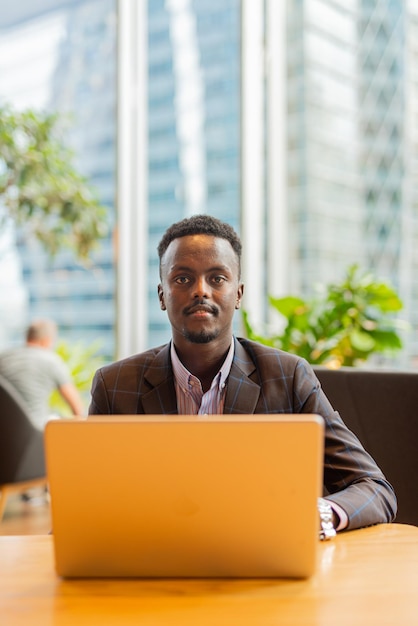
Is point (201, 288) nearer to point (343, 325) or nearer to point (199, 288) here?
point (199, 288)

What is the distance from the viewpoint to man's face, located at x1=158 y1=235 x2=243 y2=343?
1.74 meters

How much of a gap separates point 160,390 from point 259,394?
9.0 inches

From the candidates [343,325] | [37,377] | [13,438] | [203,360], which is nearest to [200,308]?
[203,360]

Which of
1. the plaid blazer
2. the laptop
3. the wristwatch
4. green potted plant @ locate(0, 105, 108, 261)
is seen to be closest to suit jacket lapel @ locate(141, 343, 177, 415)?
the plaid blazer

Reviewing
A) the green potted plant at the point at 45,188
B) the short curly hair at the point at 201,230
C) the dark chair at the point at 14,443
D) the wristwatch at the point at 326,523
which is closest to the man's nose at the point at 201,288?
the short curly hair at the point at 201,230

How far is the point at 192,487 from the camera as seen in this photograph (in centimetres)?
107

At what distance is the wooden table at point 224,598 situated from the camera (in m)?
1.03

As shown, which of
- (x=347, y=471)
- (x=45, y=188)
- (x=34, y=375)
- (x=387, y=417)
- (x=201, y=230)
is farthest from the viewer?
(x=45, y=188)

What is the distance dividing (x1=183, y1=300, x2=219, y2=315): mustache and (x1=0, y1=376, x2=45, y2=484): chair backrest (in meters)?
2.84

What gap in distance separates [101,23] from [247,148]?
1.36 metres

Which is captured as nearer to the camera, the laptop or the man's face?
the laptop

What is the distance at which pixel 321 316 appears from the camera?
13.2 feet

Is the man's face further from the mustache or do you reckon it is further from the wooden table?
the wooden table

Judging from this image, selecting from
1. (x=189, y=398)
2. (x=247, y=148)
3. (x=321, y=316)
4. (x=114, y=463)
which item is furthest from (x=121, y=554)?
(x=247, y=148)
